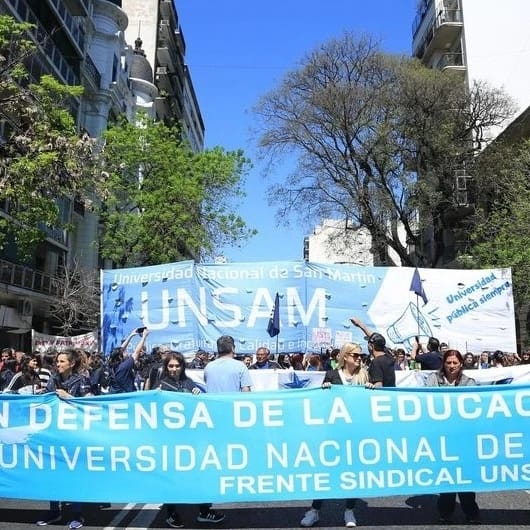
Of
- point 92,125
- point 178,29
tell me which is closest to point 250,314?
point 92,125

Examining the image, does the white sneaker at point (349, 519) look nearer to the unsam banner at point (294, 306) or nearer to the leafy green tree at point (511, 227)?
the unsam banner at point (294, 306)

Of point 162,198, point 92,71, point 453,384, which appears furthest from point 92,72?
point 453,384

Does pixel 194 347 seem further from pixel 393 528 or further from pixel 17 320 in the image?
pixel 17 320

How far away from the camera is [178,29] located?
66875 mm

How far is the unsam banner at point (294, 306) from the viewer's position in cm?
1066

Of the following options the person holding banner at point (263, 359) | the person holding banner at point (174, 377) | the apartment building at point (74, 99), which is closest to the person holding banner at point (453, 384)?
the person holding banner at point (174, 377)

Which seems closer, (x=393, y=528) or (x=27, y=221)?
(x=393, y=528)

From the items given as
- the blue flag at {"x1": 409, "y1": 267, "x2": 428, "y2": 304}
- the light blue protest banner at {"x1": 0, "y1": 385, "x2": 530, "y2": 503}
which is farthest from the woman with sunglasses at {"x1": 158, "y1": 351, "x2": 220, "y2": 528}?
the blue flag at {"x1": 409, "y1": 267, "x2": 428, "y2": 304}

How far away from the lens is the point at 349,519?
562 cm

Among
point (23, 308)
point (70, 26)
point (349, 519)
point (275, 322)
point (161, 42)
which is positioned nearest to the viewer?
point (349, 519)

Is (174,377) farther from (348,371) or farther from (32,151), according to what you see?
(32,151)

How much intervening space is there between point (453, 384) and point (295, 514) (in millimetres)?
1907

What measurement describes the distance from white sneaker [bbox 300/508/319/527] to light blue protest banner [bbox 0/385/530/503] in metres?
0.19

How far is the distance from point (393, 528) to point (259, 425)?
1.40 metres
